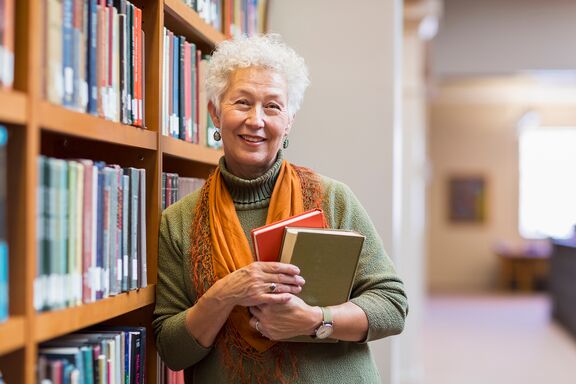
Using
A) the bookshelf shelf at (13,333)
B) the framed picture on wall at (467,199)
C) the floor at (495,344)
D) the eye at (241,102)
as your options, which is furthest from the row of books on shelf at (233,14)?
the framed picture on wall at (467,199)

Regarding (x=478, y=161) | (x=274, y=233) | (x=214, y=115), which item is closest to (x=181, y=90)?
(x=214, y=115)

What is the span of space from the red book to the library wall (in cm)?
1249

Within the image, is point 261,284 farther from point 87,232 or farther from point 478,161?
point 478,161

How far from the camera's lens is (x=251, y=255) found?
1920mm

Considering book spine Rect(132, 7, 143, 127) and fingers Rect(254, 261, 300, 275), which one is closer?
fingers Rect(254, 261, 300, 275)

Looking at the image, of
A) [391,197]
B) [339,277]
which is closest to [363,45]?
[391,197]

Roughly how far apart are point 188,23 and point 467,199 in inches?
489

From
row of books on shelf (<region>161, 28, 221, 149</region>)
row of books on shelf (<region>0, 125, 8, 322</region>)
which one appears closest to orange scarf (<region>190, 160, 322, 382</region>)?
row of books on shelf (<region>161, 28, 221, 149</region>)

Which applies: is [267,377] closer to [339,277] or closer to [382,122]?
[339,277]

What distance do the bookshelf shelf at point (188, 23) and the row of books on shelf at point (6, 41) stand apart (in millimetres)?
804

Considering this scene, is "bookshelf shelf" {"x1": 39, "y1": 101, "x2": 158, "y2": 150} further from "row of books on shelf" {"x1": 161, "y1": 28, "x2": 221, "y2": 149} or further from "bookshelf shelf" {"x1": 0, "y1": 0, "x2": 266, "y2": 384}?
"row of books on shelf" {"x1": 161, "y1": 28, "x2": 221, "y2": 149}

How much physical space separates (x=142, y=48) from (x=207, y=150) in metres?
0.63

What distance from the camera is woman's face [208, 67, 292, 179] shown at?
192cm

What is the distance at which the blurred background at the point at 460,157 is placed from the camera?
3.08m
